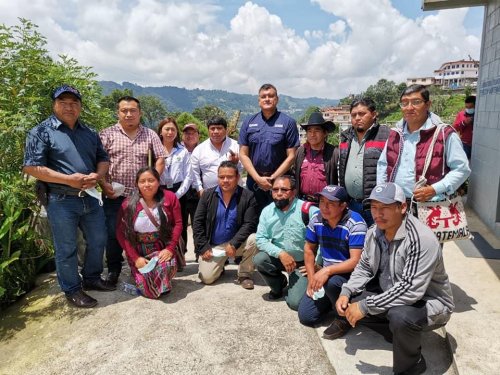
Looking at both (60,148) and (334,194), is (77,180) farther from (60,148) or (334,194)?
(334,194)

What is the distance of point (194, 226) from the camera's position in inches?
169

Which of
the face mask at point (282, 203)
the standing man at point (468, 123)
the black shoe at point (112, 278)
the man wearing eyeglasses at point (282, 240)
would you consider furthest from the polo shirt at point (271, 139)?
the standing man at point (468, 123)

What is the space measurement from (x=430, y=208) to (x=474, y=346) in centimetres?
Result: 105

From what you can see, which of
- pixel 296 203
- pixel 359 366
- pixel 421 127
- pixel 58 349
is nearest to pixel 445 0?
pixel 421 127

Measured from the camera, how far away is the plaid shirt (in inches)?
161

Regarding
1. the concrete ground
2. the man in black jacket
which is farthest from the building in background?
the man in black jacket

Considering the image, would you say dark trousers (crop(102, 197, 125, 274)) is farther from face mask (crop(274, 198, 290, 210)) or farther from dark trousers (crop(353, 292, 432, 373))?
dark trousers (crop(353, 292, 432, 373))

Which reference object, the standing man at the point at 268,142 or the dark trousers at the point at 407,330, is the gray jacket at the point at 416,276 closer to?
the dark trousers at the point at 407,330

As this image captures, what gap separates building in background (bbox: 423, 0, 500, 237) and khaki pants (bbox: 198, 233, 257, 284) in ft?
11.7

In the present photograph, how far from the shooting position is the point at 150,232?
4062 mm

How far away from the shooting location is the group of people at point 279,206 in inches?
102

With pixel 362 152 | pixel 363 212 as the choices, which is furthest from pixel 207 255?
pixel 362 152

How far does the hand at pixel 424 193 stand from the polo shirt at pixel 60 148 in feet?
9.72

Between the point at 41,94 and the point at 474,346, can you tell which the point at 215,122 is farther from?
the point at 474,346
